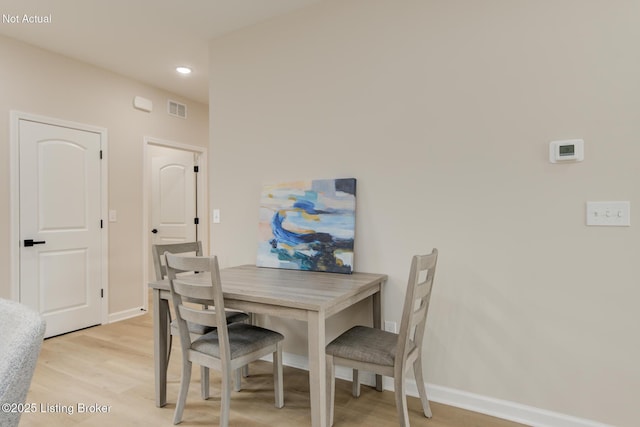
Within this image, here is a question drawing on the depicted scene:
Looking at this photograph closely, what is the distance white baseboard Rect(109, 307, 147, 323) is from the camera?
12.6 feet

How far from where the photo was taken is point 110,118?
3.83 m

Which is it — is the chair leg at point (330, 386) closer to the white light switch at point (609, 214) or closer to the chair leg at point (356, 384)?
the chair leg at point (356, 384)

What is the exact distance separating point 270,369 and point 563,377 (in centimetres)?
187

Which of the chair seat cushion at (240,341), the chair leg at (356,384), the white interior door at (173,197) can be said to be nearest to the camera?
the chair seat cushion at (240,341)

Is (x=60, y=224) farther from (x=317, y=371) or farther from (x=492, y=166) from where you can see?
(x=492, y=166)

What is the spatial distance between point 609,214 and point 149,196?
16.2ft

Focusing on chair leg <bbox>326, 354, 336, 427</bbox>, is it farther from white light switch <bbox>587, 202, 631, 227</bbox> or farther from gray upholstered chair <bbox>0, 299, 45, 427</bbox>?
white light switch <bbox>587, 202, 631, 227</bbox>

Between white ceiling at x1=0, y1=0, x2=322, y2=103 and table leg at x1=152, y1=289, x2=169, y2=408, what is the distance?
209 centimetres

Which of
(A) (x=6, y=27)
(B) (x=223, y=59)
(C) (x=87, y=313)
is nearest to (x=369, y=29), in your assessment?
(B) (x=223, y=59)

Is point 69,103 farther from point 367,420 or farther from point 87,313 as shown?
point 367,420

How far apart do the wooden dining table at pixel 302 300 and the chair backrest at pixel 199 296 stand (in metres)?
0.12

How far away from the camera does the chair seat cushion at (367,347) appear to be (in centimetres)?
179


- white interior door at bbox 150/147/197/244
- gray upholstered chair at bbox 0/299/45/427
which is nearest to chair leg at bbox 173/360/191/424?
gray upholstered chair at bbox 0/299/45/427

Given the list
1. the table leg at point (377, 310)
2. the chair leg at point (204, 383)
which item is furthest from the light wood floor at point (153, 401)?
the table leg at point (377, 310)
